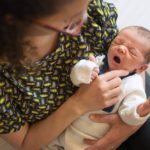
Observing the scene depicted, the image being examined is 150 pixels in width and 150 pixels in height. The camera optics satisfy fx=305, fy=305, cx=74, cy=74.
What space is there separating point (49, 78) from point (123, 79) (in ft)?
0.93

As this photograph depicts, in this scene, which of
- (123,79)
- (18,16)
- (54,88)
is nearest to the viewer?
(18,16)

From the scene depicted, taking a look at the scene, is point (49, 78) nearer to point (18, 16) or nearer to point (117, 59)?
point (117, 59)

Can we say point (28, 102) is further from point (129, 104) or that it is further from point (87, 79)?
point (129, 104)

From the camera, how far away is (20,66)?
2.34 feet

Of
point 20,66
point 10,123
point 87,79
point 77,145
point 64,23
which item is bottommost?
point 77,145

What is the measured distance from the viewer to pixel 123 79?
1.07 metres

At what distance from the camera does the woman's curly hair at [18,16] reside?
0.53m

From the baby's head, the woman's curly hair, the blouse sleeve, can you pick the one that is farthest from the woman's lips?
the woman's curly hair

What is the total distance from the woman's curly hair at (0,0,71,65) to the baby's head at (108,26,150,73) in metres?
0.46

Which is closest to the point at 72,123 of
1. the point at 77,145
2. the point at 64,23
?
the point at 77,145

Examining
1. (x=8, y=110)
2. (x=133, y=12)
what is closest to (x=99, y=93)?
(x=8, y=110)

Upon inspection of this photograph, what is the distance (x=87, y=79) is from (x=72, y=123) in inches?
7.5

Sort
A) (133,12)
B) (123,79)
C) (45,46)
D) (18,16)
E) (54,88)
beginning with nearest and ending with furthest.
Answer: (18,16) < (45,46) < (54,88) < (123,79) < (133,12)

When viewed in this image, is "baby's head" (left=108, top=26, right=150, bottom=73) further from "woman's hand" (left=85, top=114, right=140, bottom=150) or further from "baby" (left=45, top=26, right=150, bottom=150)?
"woman's hand" (left=85, top=114, right=140, bottom=150)
